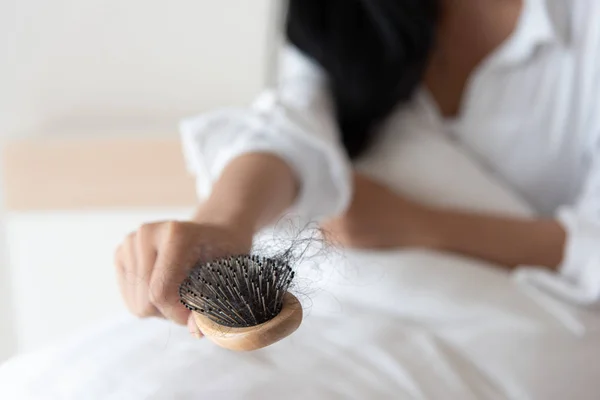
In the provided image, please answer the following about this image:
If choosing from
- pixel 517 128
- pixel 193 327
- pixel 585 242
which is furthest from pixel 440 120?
pixel 193 327

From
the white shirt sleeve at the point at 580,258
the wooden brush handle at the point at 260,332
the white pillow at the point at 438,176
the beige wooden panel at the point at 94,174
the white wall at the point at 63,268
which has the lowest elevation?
the white wall at the point at 63,268

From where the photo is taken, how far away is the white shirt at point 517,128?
1.43ft

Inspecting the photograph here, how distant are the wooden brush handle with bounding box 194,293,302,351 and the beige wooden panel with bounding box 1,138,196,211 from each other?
2.04 feet

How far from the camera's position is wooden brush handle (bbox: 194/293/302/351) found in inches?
7.4

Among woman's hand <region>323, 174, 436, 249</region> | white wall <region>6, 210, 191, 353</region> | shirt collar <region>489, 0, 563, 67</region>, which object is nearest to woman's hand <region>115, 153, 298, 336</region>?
woman's hand <region>323, 174, 436, 249</region>

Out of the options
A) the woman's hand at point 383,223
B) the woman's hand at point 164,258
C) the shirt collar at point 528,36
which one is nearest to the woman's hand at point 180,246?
the woman's hand at point 164,258

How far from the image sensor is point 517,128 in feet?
1.83

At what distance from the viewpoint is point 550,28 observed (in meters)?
0.51

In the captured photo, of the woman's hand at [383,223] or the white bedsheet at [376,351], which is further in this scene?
the woman's hand at [383,223]

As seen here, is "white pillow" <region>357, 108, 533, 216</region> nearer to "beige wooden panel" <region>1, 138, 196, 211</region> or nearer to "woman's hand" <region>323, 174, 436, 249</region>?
"woman's hand" <region>323, 174, 436, 249</region>

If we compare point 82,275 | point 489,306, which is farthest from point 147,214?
point 489,306

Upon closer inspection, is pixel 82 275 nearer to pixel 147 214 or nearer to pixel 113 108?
pixel 147 214

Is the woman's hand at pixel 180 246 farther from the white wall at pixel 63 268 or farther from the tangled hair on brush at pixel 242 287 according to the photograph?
the white wall at pixel 63 268

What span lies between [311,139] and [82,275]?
17.1 inches
